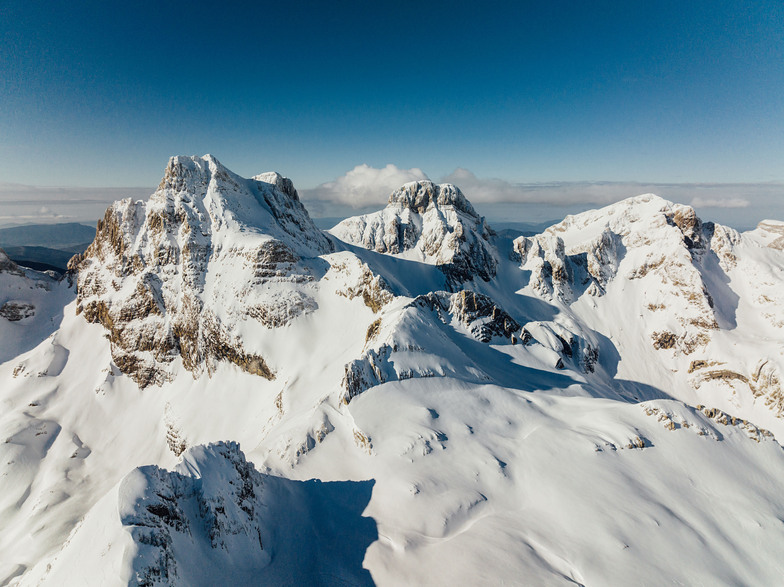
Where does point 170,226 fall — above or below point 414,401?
above

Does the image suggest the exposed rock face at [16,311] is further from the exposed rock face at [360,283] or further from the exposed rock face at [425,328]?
the exposed rock face at [425,328]

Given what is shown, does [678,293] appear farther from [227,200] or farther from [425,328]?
[227,200]

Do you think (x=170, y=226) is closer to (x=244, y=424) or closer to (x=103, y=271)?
(x=103, y=271)

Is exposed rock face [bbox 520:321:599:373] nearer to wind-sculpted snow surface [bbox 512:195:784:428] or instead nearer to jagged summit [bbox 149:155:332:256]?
wind-sculpted snow surface [bbox 512:195:784:428]

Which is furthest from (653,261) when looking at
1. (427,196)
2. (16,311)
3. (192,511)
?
(16,311)

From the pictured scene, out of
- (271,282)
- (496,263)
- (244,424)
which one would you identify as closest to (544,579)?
(244,424)

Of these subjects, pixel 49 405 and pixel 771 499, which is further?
pixel 49 405
